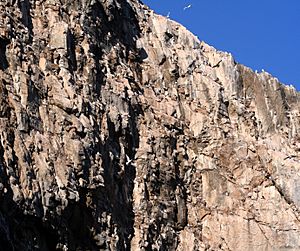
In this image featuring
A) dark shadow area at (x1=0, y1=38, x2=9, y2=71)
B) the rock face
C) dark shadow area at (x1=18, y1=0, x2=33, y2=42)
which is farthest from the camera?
dark shadow area at (x1=18, y1=0, x2=33, y2=42)

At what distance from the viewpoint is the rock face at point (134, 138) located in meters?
30.1

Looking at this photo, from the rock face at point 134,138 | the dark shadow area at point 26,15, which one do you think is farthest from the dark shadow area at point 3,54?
the dark shadow area at point 26,15

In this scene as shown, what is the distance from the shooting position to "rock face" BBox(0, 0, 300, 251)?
30.1m

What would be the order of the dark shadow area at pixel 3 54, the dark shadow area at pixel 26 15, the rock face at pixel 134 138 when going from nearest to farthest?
1. the rock face at pixel 134 138
2. the dark shadow area at pixel 3 54
3. the dark shadow area at pixel 26 15

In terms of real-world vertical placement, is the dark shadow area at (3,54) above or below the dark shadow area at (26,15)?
below

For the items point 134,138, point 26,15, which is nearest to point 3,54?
point 26,15

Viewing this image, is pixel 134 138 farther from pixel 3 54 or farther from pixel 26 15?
pixel 3 54

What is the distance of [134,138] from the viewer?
36.8 meters

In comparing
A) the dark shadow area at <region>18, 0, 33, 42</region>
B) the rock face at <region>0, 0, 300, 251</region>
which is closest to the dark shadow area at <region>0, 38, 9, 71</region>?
the rock face at <region>0, 0, 300, 251</region>

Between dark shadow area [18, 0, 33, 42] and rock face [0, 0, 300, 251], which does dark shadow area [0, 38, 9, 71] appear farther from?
dark shadow area [18, 0, 33, 42]

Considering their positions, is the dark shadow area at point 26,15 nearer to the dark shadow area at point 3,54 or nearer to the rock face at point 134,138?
the rock face at point 134,138

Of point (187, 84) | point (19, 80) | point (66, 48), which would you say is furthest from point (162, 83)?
point (19, 80)

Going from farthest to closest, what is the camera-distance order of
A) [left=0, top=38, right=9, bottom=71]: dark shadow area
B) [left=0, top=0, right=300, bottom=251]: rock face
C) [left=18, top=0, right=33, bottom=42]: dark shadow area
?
[left=18, top=0, right=33, bottom=42]: dark shadow area
[left=0, top=38, right=9, bottom=71]: dark shadow area
[left=0, top=0, right=300, bottom=251]: rock face

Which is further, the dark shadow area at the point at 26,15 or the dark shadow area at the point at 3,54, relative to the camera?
the dark shadow area at the point at 26,15
